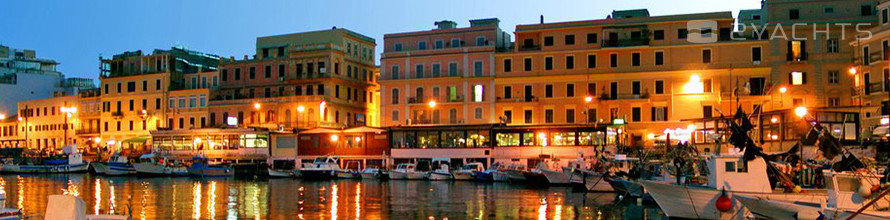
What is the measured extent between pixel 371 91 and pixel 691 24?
34.1 metres

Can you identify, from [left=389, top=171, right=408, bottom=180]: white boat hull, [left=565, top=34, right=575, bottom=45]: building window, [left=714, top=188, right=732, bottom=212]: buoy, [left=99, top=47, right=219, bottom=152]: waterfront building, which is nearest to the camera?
[left=714, top=188, right=732, bottom=212]: buoy

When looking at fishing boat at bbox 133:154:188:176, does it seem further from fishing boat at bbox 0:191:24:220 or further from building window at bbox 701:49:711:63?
fishing boat at bbox 0:191:24:220

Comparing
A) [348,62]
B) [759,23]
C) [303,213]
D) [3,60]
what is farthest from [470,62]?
[3,60]

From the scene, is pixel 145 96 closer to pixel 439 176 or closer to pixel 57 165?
pixel 57 165

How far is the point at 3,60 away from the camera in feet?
354

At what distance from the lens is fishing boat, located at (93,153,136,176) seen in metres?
74.1

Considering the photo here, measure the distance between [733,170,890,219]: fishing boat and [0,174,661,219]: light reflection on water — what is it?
6460 mm

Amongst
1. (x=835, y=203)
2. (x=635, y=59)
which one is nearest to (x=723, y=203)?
(x=835, y=203)

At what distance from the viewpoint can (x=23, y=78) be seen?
104438 mm

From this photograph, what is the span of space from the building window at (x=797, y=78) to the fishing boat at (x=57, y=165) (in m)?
62.4

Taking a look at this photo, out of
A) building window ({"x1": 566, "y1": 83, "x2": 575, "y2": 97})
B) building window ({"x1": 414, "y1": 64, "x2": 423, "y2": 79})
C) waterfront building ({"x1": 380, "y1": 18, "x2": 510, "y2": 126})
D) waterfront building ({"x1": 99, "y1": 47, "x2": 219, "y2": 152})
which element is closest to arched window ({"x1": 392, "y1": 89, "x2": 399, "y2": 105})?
waterfront building ({"x1": 380, "y1": 18, "x2": 510, "y2": 126})

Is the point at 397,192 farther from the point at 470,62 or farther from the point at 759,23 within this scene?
the point at 759,23

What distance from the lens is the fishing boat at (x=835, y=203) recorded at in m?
23.7

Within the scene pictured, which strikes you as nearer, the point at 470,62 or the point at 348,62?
the point at 470,62
